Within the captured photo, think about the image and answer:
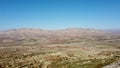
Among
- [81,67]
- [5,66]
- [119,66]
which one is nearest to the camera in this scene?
[119,66]

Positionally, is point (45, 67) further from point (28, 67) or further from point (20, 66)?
point (20, 66)

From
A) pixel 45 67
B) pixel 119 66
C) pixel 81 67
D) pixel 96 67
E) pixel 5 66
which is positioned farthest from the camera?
pixel 5 66

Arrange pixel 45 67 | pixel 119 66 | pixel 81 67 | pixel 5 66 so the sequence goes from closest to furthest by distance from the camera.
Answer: pixel 119 66 → pixel 81 67 → pixel 45 67 → pixel 5 66

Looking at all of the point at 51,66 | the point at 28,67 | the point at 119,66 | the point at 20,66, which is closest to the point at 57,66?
the point at 51,66

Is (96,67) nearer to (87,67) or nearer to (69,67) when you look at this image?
(87,67)

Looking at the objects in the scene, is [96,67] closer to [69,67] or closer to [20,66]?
[69,67]

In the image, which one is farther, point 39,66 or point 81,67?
point 39,66

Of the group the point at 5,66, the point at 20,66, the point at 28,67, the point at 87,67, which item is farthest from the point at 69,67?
Answer: the point at 5,66

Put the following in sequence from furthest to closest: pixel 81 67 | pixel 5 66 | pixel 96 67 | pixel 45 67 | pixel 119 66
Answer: pixel 5 66 < pixel 45 67 < pixel 81 67 < pixel 96 67 < pixel 119 66

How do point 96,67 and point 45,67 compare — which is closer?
point 96,67
